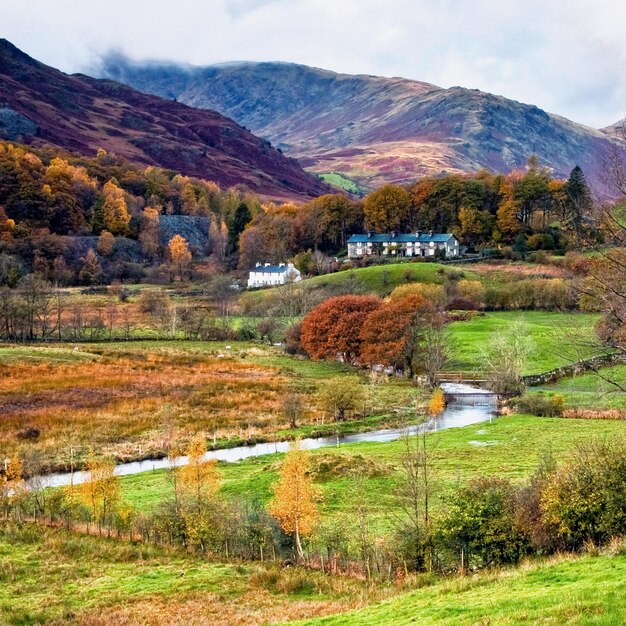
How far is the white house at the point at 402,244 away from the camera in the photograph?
428 feet

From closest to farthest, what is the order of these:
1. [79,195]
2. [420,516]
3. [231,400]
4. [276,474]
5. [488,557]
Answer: [488,557]
[420,516]
[276,474]
[231,400]
[79,195]

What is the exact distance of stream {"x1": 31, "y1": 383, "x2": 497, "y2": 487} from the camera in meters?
41.7

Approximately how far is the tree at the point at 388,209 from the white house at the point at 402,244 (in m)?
5.20

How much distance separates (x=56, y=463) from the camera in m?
43.5

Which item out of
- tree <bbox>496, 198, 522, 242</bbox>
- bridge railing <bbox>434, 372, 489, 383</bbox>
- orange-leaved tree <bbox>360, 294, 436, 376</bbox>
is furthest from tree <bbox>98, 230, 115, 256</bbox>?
bridge railing <bbox>434, 372, 489, 383</bbox>

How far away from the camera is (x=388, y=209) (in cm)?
14288

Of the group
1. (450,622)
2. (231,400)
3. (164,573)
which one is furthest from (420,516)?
(231,400)

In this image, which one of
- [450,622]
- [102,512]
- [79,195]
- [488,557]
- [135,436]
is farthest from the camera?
[79,195]

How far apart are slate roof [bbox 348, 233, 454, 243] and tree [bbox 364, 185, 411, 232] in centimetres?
503

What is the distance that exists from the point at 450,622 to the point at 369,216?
131314 mm

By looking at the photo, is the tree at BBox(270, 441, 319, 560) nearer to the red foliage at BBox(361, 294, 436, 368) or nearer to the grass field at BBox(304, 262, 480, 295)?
the red foliage at BBox(361, 294, 436, 368)

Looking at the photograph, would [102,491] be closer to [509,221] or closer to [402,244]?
[402,244]

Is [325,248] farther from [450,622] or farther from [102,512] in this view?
[450,622]

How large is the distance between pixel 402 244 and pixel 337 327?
2376 inches
